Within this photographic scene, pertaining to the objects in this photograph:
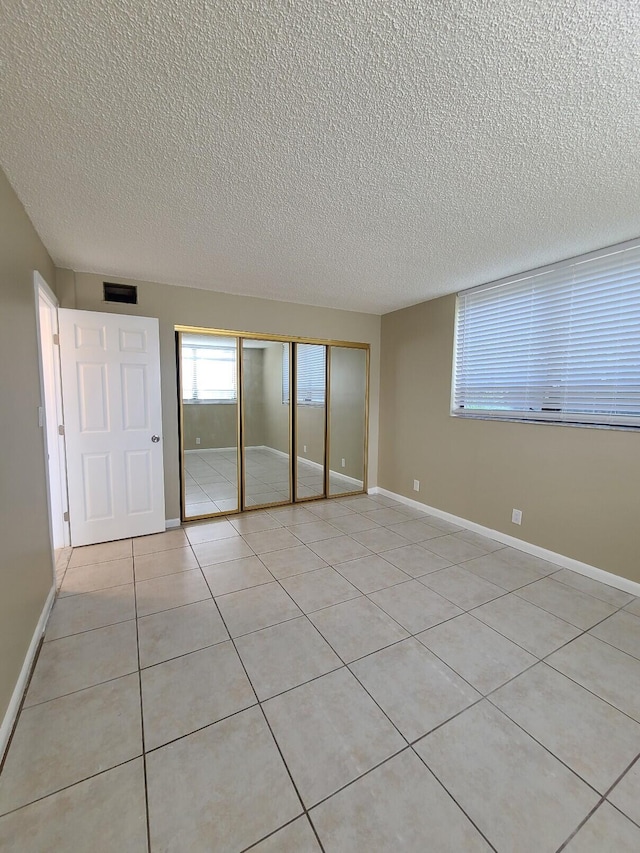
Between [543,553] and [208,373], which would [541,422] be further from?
Answer: [208,373]

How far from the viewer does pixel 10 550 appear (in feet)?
5.36

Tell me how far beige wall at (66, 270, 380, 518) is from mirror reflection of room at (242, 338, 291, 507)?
277 mm

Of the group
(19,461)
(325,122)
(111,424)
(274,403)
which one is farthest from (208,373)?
(325,122)

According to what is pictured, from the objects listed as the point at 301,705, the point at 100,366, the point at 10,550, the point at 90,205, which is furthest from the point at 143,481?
the point at 301,705

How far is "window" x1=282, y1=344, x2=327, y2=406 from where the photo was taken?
4355 millimetres

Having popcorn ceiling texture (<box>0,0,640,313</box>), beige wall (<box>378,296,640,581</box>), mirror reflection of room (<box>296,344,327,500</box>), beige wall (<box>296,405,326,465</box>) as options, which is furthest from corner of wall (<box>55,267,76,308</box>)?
beige wall (<box>378,296,640,581</box>)

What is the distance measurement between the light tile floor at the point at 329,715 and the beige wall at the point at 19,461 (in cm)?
26

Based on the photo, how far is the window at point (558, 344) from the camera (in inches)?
99.6

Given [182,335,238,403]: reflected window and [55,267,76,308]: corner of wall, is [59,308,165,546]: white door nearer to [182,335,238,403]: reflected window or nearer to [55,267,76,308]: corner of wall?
[55,267,76,308]: corner of wall

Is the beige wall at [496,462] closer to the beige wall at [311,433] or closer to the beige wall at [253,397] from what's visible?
the beige wall at [311,433]

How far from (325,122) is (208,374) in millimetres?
2792

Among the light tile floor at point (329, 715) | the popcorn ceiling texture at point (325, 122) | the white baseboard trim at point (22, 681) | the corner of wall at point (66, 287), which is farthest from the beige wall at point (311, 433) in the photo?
the white baseboard trim at point (22, 681)

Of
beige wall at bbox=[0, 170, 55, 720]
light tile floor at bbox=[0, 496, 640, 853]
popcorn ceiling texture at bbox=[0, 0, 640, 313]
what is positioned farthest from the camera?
beige wall at bbox=[0, 170, 55, 720]

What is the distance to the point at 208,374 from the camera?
3832 mm
